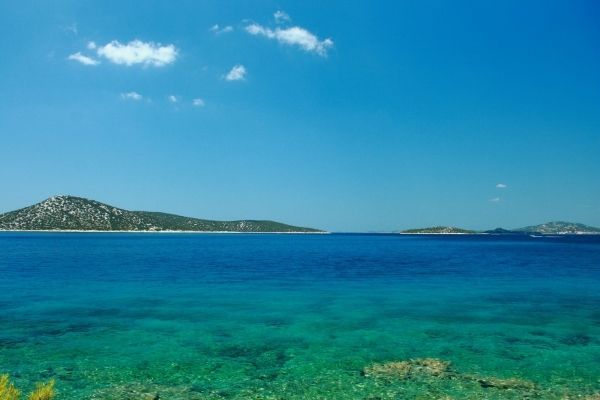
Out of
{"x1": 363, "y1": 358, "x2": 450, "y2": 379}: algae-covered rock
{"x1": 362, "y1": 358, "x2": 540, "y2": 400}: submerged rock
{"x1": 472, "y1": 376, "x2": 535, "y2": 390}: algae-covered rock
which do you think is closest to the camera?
A: {"x1": 472, "y1": 376, "x2": 535, "y2": 390}: algae-covered rock

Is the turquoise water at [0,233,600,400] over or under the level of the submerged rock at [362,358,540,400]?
under

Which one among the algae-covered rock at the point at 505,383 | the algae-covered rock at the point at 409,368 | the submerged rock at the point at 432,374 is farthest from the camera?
the algae-covered rock at the point at 409,368

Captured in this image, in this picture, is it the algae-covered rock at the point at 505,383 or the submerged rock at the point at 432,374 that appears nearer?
Answer: the algae-covered rock at the point at 505,383

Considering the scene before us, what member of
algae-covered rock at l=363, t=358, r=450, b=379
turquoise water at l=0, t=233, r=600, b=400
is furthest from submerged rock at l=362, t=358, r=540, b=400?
turquoise water at l=0, t=233, r=600, b=400

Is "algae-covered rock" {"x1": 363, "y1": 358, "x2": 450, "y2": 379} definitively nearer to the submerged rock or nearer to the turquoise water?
the submerged rock

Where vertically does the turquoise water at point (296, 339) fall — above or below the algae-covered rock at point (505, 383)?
below

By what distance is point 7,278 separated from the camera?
178ft

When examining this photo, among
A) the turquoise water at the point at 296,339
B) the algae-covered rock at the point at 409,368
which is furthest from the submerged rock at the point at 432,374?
the turquoise water at the point at 296,339

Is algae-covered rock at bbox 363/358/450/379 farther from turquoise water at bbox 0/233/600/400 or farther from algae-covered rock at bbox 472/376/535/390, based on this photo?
algae-covered rock at bbox 472/376/535/390

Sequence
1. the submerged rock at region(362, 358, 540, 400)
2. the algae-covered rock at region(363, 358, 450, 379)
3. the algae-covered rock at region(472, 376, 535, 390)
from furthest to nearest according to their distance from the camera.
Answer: the algae-covered rock at region(363, 358, 450, 379) < the submerged rock at region(362, 358, 540, 400) < the algae-covered rock at region(472, 376, 535, 390)

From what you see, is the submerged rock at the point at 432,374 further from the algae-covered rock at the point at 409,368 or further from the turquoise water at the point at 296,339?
the turquoise water at the point at 296,339

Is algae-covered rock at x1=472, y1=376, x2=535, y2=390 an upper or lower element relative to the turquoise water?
upper

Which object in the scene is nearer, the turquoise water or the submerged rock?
the turquoise water

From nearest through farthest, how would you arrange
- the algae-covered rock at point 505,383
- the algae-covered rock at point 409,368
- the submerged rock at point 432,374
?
the algae-covered rock at point 505,383, the submerged rock at point 432,374, the algae-covered rock at point 409,368
